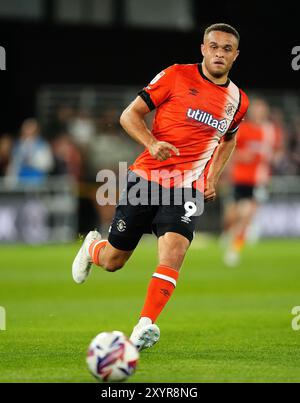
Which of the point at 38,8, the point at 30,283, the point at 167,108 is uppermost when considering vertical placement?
the point at 38,8

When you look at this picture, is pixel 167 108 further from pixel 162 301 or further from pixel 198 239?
pixel 198 239

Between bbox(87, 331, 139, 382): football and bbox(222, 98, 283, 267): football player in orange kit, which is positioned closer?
bbox(87, 331, 139, 382): football

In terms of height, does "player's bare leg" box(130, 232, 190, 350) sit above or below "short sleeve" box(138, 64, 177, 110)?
below

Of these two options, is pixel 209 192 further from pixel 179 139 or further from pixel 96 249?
pixel 96 249

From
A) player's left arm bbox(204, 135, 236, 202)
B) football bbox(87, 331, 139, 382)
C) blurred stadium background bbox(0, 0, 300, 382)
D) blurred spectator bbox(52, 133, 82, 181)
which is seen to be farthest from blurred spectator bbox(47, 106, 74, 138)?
football bbox(87, 331, 139, 382)

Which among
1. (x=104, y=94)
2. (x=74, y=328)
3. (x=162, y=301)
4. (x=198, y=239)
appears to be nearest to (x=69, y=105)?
(x=104, y=94)

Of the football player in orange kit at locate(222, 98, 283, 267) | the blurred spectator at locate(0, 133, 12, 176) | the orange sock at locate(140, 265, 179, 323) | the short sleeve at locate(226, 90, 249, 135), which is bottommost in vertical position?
the orange sock at locate(140, 265, 179, 323)

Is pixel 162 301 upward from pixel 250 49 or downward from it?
downward

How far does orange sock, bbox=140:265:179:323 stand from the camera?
8664 mm

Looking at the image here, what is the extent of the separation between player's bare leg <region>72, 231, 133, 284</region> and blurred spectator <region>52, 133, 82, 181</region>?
13.9 m

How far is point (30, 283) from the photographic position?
15.8 metres

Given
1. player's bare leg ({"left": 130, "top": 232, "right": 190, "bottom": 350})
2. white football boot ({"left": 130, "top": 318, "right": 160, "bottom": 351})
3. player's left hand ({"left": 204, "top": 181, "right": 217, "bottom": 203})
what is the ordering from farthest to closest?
player's left hand ({"left": 204, "top": 181, "right": 217, "bottom": 203})
player's bare leg ({"left": 130, "top": 232, "right": 190, "bottom": 350})
white football boot ({"left": 130, "top": 318, "right": 160, "bottom": 351})

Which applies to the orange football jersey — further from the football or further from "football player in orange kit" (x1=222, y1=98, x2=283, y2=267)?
"football player in orange kit" (x1=222, y1=98, x2=283, y2=267)
